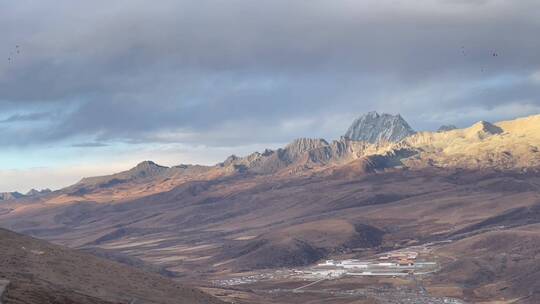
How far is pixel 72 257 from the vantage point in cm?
14862

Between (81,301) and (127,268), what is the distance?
50040mm

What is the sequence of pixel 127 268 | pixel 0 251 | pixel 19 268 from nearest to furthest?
pixel 19 268 → pixel 0 251 → pixel 127 268

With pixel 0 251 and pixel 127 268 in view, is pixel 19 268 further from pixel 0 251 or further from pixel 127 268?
pixel 127 268

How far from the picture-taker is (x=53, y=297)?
101875 mm

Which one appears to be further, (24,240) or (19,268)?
(24,240)

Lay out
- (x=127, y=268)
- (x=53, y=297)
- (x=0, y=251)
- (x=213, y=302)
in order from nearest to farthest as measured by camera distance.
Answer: (x=53, y=297) < (x=0, y=251) < (x=213, y=302) < (x=127, y=268)

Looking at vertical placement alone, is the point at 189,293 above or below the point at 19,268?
below

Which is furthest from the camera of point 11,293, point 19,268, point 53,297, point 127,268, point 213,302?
point 127,268

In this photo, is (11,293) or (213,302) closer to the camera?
(11,293)

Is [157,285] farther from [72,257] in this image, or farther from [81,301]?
Answer: [81,301]

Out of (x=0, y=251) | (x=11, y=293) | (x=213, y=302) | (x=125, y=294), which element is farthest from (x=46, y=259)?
(x=11, y=293)

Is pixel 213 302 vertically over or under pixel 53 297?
under

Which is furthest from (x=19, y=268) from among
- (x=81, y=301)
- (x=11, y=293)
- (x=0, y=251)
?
(x=11, y=293)

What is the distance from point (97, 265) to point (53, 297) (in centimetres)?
4781
